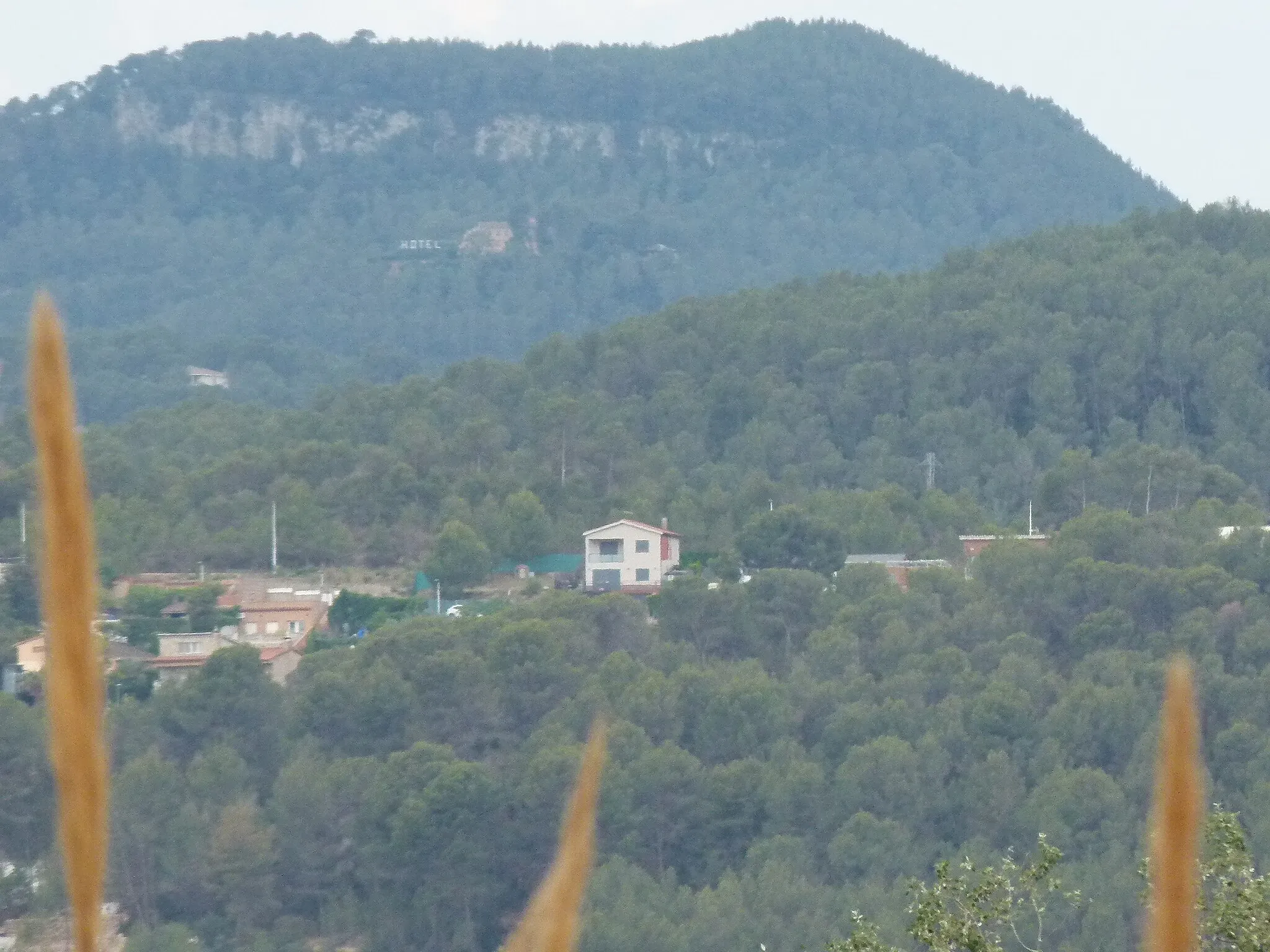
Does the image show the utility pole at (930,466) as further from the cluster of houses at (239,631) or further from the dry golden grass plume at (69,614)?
the dry golden grass plume at (69,614)

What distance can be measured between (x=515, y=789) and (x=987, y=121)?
10911cm

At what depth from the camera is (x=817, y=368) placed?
42156 millimetres

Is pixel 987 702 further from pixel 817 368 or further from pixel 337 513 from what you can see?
pixel 817 368

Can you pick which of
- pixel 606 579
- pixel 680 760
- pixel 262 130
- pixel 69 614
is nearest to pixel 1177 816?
pixel 69 614

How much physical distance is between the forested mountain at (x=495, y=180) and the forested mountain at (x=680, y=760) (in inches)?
2487

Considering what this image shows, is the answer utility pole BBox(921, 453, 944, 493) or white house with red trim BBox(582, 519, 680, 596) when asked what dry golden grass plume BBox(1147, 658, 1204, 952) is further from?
utility pole BBox(921, 453, 944, 493)

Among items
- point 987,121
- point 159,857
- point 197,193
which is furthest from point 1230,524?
point 987,121

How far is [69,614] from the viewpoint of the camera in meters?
0.66

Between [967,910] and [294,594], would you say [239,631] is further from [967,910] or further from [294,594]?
[967,910]

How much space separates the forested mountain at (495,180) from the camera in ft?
319

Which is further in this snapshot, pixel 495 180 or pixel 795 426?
pixel 495 180

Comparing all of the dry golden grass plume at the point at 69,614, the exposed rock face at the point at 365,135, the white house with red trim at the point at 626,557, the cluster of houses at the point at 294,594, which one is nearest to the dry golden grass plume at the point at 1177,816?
the dry golden grass plume at the point at 69,614

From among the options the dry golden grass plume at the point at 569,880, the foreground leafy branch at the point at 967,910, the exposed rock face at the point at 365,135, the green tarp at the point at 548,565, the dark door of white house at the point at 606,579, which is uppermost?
the dry golden grass plume at the point at 569,880

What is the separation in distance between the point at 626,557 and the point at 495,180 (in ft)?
284
